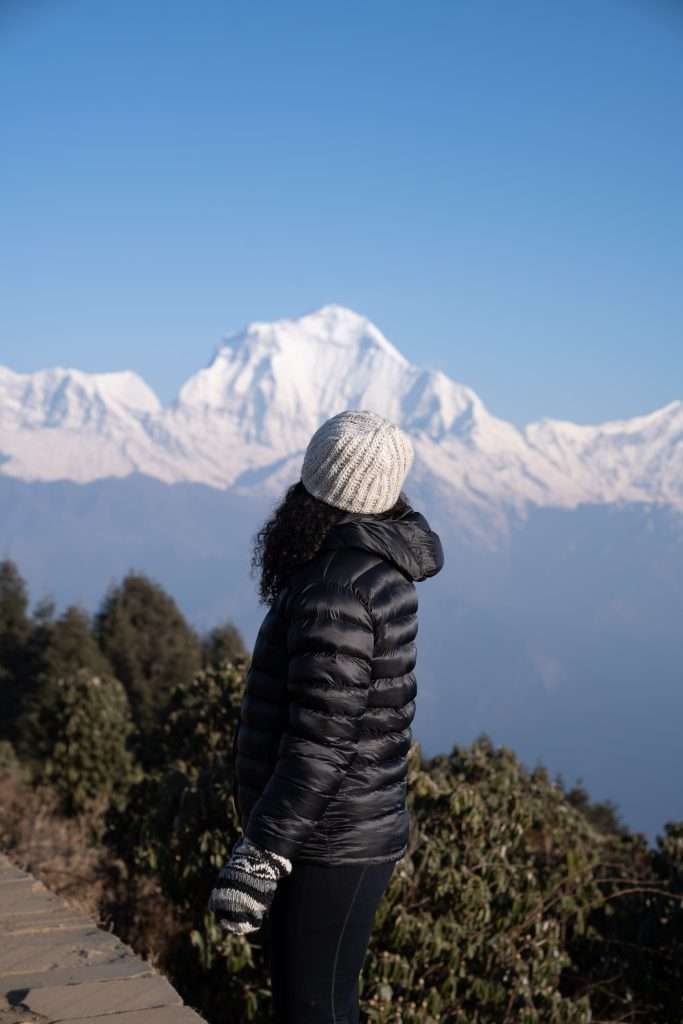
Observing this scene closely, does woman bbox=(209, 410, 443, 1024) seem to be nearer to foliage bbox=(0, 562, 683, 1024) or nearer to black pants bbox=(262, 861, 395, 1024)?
black pants bbox=(262, 861, 395, 1024)

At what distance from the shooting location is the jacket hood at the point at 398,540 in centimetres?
272

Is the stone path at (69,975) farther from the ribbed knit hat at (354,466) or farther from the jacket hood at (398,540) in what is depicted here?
the ribbed knit hat at (354,466)

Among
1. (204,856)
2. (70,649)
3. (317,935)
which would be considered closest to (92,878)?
(204,856)

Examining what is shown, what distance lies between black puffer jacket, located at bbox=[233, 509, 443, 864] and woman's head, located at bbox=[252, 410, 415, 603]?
6cm

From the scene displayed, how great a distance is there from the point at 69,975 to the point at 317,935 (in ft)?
3.24

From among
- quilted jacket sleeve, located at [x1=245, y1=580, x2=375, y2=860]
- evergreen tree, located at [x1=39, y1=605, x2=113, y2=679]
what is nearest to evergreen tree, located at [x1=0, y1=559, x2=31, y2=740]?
evergreen tree, located at [x1=39, y1=605, x2=113, y2=679]

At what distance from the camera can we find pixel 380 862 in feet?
8.98

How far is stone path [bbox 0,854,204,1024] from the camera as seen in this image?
2932 millimetres

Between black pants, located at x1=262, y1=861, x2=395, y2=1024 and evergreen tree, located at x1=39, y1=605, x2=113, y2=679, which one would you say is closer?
black pants, located at x1=262, y1=861, x2=395, y2=1024

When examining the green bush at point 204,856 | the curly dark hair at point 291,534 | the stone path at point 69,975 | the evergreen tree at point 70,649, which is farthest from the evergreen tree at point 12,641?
the curly dark hair at point 291,534

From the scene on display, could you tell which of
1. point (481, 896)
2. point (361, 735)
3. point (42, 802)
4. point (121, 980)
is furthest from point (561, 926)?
point (42, 802)

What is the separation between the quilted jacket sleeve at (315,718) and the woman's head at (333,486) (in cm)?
24

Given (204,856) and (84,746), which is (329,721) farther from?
(84,746)

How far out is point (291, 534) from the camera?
110 inches
